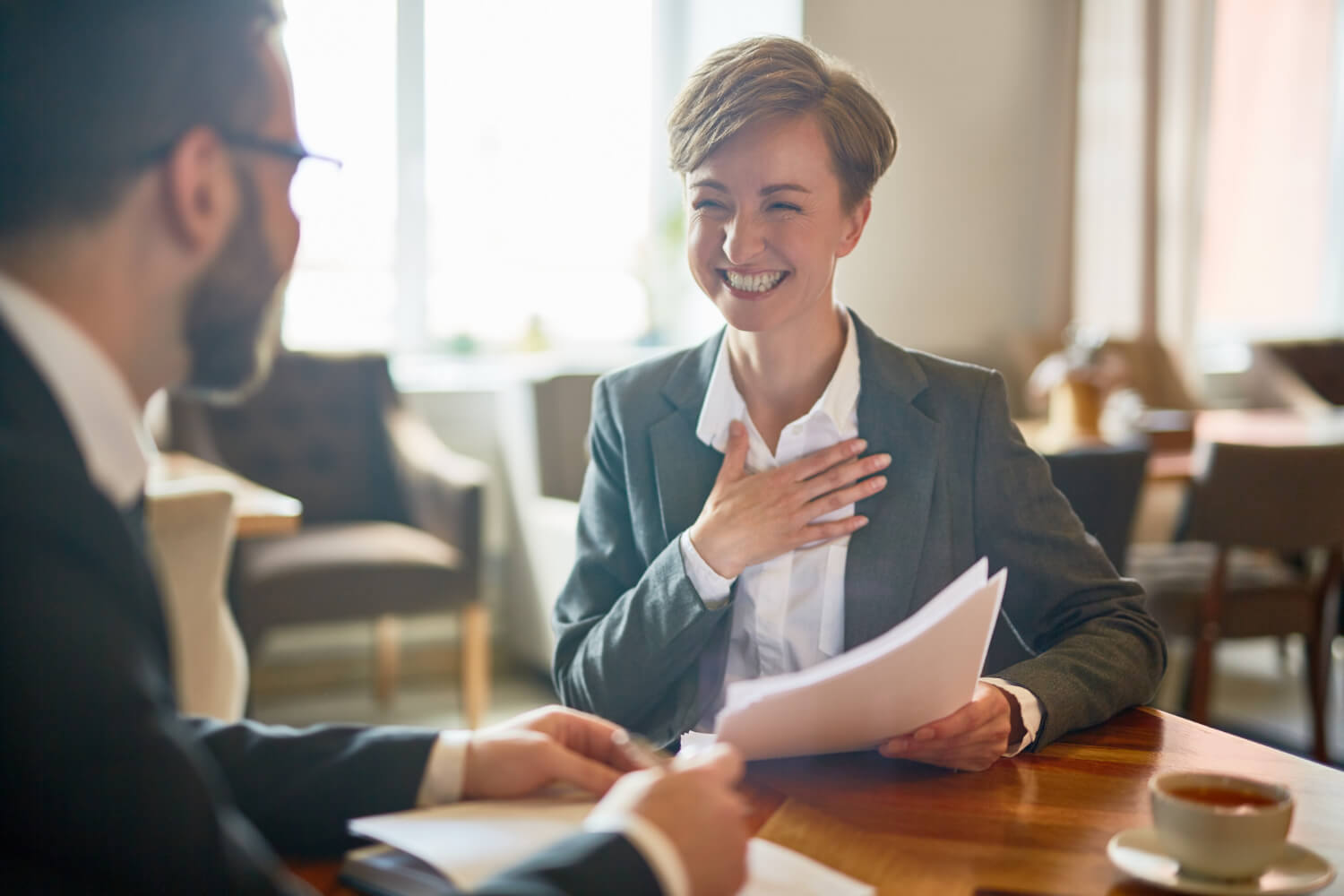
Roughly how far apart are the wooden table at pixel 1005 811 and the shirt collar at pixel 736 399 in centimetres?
45

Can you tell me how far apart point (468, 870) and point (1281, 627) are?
2.92 metres

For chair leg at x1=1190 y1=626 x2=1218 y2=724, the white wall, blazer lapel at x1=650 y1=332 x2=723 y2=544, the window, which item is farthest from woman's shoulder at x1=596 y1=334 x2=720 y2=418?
the white wall

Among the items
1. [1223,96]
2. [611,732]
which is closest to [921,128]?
[1223,96]

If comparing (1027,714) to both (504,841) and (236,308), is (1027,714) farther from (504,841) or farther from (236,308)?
(236,308)

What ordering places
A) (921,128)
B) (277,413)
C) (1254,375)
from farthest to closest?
(1254,375) → (921,128) → (277,413)

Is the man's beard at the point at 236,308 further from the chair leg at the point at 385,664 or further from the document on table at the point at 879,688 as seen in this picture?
the chair leg at the point at 385,664

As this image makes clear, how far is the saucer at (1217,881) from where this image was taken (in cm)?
78

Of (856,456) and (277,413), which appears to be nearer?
(856,456)

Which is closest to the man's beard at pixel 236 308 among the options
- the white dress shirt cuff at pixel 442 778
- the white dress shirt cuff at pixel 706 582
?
the white dress shirt cuff at pixel 442 778

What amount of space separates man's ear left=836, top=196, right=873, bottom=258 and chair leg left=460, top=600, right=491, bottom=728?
90.4 inches

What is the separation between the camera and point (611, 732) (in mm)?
948

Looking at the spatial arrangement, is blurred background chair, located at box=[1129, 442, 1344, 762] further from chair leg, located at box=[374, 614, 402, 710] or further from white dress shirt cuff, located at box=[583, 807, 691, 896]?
white dress shirt cuff, located at box=[583, 807, 691, 896]

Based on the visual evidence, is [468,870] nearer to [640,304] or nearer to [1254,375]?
[640,304]

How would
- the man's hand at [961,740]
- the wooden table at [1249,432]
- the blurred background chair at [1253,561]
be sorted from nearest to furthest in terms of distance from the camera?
the man's hand at [961,740]
the blurred background chair at [1253,561]
the wooden table at [1249,432]
